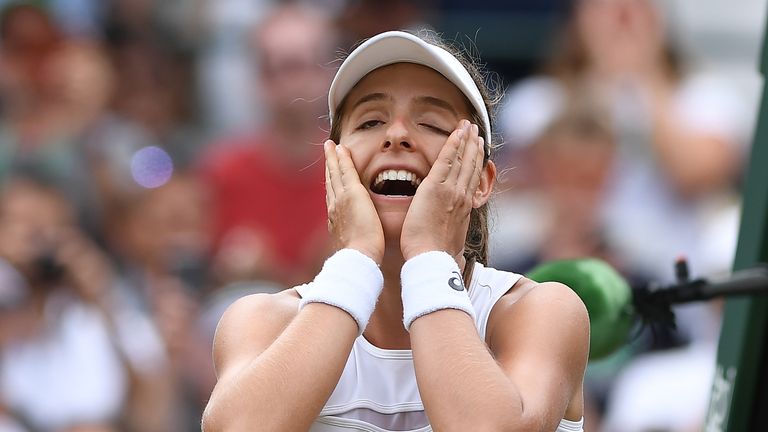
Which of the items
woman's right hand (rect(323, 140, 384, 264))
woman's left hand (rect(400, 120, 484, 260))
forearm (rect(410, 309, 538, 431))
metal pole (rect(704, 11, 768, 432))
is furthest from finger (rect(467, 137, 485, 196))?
metal pole (rect(704, 11, 768, 432))

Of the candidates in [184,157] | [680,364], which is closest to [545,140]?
[680,364]

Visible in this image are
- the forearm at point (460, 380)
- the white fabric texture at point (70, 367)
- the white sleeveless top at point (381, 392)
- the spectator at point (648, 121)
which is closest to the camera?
the forearm at point (460, 380)

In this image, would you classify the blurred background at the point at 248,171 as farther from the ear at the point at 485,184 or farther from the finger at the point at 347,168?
the finger at the point at 347,168

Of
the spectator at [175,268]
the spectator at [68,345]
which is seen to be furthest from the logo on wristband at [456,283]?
the spectator at [68,345]

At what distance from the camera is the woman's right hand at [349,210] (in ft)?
8.58

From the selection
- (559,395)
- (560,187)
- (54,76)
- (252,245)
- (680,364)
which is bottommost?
(559,395)

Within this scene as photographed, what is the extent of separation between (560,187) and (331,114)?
11.1 ft

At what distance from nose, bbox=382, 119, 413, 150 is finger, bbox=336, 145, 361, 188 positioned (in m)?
0.09

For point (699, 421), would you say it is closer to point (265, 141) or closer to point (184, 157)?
point (265, 141)

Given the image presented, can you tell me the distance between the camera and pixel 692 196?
6.41m

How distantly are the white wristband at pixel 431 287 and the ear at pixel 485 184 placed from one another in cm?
33

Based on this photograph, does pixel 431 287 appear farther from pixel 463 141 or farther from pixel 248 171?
pixel 248 171

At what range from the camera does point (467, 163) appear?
268cm

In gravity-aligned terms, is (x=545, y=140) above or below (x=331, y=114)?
above
